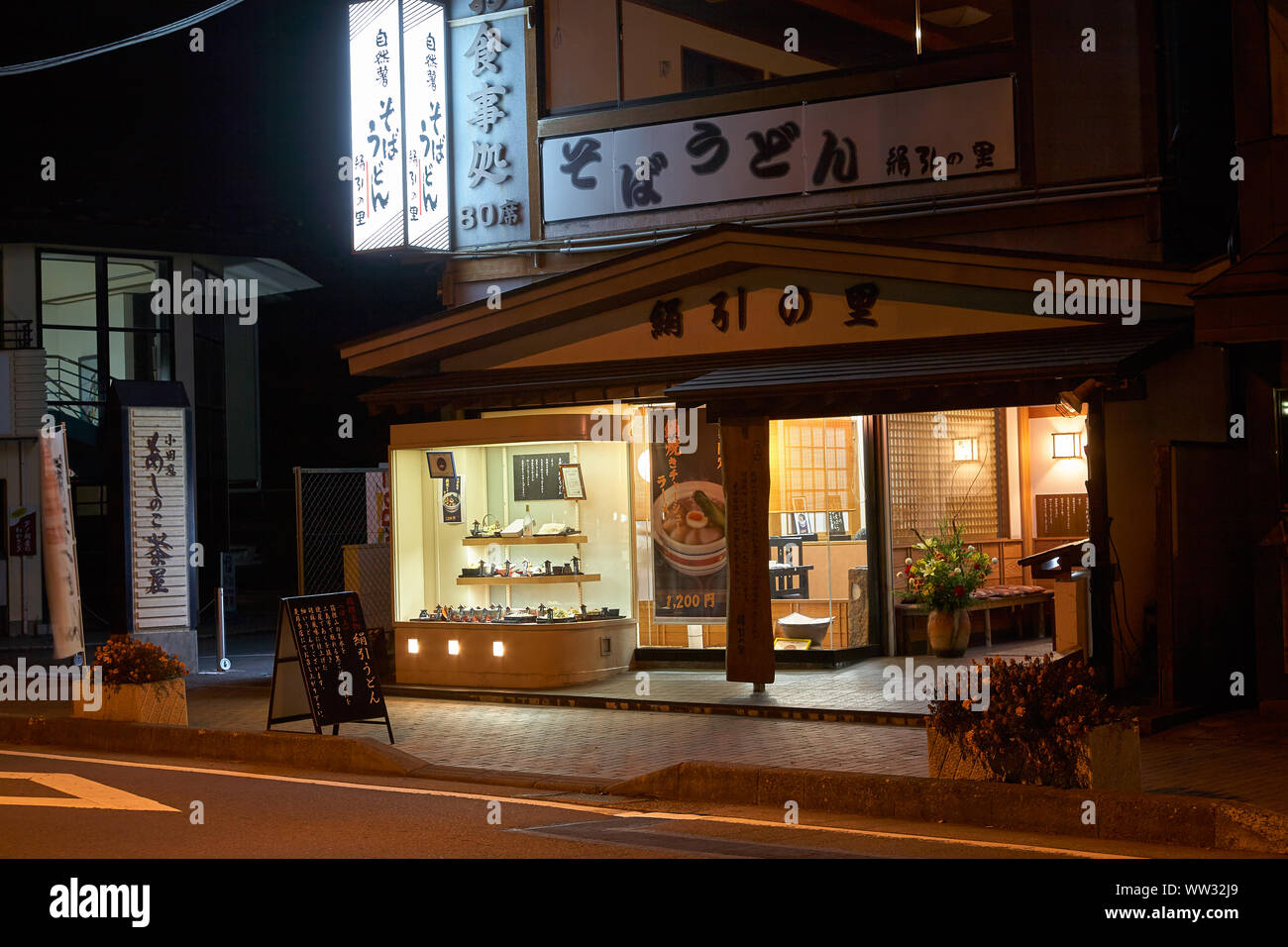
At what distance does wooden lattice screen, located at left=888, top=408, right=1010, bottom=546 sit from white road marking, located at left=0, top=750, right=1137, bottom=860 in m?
8.29

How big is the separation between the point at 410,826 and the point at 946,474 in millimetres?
10915

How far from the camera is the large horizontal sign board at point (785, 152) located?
1667 cm

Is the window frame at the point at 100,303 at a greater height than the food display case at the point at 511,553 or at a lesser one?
greater

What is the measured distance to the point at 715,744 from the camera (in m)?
12.9

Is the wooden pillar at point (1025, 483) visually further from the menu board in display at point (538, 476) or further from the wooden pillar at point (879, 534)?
the menu board in display at point (538, 476)

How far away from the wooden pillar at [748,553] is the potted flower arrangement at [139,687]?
5864 mm

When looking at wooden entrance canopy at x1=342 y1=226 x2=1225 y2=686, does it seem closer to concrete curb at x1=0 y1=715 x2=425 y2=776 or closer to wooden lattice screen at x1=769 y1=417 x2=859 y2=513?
wooden lattice screen at x1=769 y1=417 x2=859 y2=513

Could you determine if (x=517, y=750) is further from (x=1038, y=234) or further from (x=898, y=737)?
(x=1038, y=234)

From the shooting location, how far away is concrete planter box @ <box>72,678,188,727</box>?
47.5ft

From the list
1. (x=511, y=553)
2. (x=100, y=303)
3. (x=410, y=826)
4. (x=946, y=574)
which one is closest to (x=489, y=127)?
(x=511, y=553)

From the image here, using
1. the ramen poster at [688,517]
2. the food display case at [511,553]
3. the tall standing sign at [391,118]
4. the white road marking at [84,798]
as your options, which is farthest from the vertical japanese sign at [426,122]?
the white road marking at [84,798]

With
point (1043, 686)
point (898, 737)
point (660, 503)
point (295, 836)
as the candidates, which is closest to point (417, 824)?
point (295, 836)

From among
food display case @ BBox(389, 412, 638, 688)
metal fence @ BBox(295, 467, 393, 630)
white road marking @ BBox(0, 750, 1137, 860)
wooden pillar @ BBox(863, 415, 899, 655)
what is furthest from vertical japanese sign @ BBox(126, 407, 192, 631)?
wooden pillar @ BBox(863, 415, 899, 655)

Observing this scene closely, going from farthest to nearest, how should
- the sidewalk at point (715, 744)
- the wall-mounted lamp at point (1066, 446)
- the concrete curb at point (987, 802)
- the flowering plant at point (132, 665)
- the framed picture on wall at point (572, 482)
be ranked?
the wall-mounted lamp at point (1066, 446), the framed picture on wall at point (572, 482), the flowering plant at point (132, 665), the sidewalk at point (715, 744), the concrete curb at point (987, 802)
